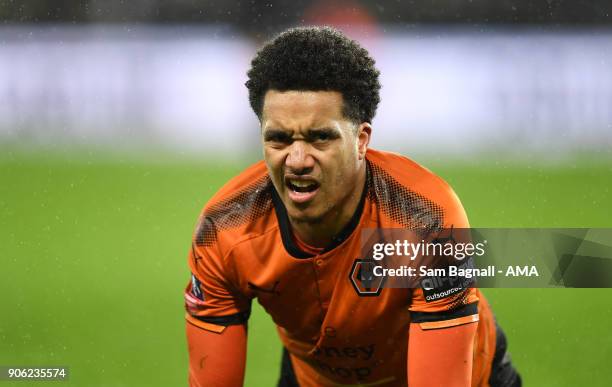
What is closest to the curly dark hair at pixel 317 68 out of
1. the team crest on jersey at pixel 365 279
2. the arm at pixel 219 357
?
the team crest on jersey at pixel 365 279

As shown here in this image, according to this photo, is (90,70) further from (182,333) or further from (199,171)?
(182,333)

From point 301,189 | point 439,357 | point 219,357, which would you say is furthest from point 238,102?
point 439,357

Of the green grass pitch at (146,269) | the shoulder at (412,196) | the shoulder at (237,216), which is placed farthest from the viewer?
the green grass pitch at (146,269)

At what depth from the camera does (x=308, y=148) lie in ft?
7.70

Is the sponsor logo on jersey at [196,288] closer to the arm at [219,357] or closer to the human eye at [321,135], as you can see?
the arm at [219,357]

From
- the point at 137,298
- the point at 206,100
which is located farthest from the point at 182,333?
the point at 206,100

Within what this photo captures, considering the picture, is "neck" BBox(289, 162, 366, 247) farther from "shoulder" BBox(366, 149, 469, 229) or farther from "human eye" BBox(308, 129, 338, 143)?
"human eye" BBox(308, 129, 338, 143)

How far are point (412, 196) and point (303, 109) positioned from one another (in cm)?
41

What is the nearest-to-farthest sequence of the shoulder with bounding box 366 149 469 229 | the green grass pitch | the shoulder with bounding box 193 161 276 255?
the shoulder with bounding box 366 149 469 229
the shoulder with bounding box 193 161 276 255
the green grass pitch

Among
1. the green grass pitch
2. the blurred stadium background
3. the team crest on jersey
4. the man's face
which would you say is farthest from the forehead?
the blurred stadium background

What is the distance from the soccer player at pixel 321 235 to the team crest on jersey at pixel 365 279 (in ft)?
0.07

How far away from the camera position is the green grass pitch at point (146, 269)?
15.0 ft

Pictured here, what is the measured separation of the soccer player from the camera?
237 centimetres

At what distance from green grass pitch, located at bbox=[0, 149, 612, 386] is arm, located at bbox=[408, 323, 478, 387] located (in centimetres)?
192
